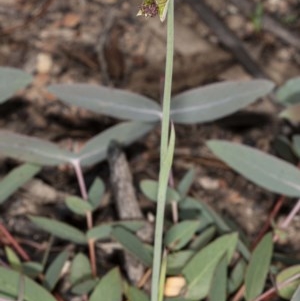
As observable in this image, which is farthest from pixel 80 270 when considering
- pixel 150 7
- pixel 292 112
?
pixel 150 7

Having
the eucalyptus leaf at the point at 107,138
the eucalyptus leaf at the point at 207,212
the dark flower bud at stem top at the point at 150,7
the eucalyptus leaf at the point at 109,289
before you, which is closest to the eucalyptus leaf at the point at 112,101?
the eucalyptus leaf at the point at 107,138

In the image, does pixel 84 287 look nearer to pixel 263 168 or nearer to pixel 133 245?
pixel 133 245

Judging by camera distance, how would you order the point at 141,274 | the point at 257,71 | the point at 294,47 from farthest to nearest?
the point at 294,47 < the point at 257,71 < the point at 141,274

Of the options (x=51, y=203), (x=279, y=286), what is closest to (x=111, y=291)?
(x=279, y=286)

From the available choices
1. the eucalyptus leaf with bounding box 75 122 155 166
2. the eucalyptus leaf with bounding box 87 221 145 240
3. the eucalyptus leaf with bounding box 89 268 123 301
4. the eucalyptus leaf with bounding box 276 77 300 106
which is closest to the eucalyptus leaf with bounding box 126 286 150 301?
the eucalyptus leaf with bounding box 89 268 123 301

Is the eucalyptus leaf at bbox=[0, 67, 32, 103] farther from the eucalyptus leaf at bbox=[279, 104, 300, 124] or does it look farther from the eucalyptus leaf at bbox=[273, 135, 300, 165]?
the eucalyptus leaf at bbox=[273, 135, 300, 165]

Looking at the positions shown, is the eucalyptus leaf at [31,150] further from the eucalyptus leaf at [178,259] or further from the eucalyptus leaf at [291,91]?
the eucalyptus leaf at [291,91]

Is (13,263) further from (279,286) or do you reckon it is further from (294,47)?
(294,47)
